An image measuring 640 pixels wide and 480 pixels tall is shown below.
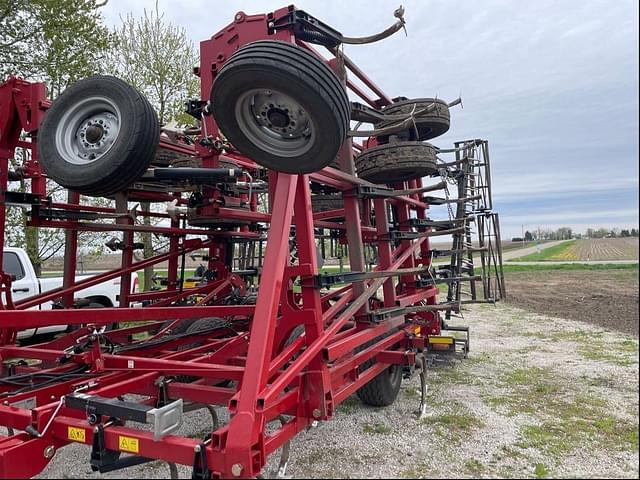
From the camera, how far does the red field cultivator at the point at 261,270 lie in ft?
8.45

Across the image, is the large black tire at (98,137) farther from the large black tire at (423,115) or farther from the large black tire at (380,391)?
the large black tire at (380,391)

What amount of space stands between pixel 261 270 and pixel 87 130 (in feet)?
5.94

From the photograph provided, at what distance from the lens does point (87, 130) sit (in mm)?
3867

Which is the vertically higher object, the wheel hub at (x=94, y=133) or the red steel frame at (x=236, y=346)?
the wheel hub at (x=94, y=133)

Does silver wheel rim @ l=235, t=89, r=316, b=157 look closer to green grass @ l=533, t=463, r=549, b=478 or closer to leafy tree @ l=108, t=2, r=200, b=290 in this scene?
green grass @ l=533, t=463, r=549, b=478

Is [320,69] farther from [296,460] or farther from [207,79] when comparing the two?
[296,460]

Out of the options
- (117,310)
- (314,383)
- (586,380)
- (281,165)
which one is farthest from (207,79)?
(586,380)

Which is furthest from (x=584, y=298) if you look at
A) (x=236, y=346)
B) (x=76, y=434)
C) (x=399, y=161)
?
(x=76, y=434)

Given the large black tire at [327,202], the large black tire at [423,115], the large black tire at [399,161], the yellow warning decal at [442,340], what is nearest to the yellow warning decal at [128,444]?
the large black tire at [399,161]

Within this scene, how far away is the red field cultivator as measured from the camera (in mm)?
2574

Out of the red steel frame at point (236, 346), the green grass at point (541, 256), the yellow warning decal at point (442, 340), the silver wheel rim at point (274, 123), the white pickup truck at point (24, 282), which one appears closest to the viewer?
the red steel frame at point (236, 346)

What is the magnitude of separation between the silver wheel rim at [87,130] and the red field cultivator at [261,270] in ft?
0.04

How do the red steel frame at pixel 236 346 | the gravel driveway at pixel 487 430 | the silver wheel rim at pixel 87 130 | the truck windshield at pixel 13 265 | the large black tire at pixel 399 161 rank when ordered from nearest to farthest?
the red steel frame at pixel 236 346, the gravel driveway at pixel 487 430, the silver wheel rim at pixel 87 130, the large black tire at pixel 399 161, the truck windshield at pixel 13 265

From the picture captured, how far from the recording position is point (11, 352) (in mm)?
4191
